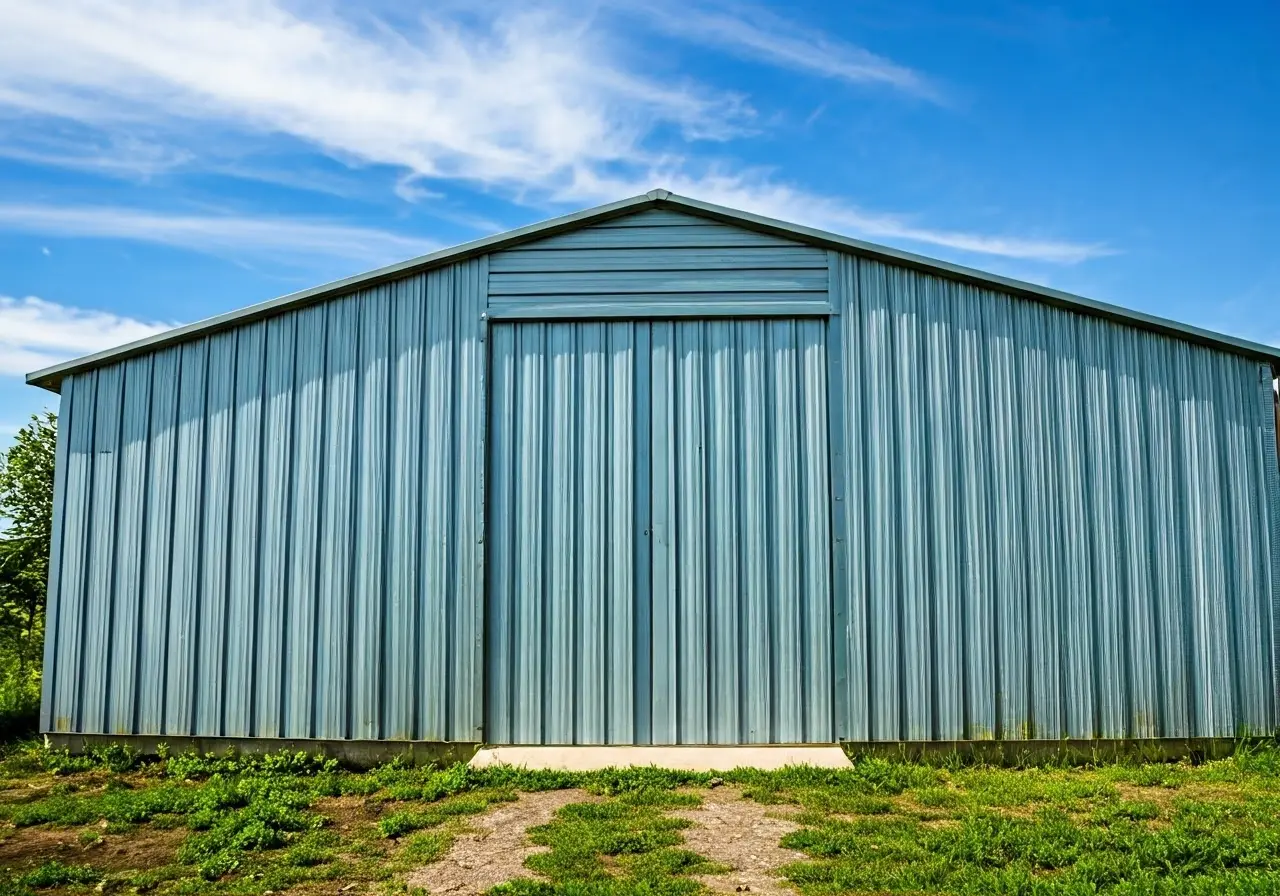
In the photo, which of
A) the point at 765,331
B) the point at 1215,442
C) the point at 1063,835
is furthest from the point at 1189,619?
the point at 765,331

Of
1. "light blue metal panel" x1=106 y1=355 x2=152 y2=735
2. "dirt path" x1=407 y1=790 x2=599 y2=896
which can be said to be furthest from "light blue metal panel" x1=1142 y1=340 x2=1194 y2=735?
"light blue metal panel" x1=106 y1=355 x2=152 y2=735

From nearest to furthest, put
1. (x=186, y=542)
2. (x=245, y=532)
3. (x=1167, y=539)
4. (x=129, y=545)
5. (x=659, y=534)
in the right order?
(x=659, y=534)
(x=1167, y=539)
(x=245, y=532)
(x=186, y=542)
(x=129, y=545)

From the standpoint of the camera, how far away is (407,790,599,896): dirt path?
559cm

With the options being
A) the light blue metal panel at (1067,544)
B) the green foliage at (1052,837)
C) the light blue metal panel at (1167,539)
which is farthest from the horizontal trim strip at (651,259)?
the green foliage at (1052,837)

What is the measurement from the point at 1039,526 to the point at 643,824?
4828 mm

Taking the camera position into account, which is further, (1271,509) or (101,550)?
(101,550)

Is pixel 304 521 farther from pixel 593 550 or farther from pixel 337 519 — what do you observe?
pixel 593 550

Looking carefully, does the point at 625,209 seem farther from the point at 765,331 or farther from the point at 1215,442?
the point at 1215,442

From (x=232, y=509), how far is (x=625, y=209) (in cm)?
481

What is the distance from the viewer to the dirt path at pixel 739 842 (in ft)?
18.0

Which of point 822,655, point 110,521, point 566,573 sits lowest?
point 822,655

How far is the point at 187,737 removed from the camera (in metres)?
8.98

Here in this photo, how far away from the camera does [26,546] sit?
1371 cm

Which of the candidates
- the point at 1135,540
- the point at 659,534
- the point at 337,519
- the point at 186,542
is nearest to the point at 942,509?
the point at 1135,540
